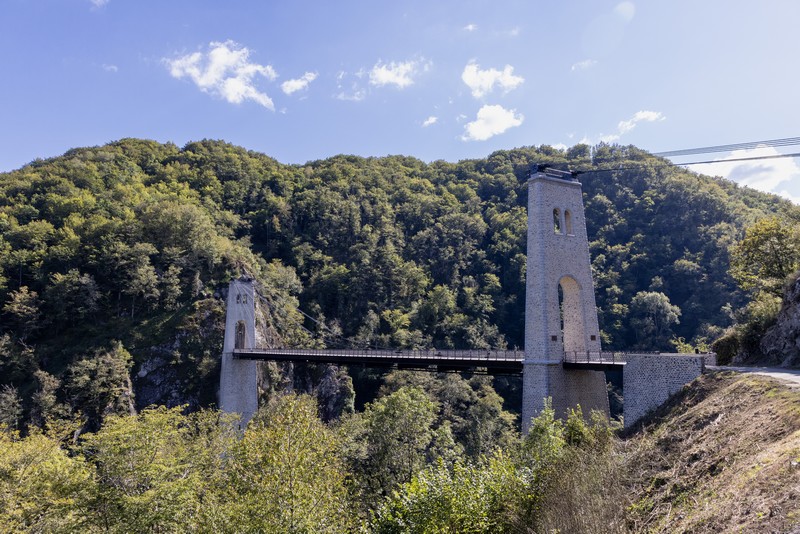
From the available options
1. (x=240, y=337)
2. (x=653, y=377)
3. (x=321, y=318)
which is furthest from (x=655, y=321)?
(x=240, y=337)

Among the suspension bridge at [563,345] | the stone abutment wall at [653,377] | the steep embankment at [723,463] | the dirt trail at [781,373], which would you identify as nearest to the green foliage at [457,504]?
the steep embankment at [723,463]

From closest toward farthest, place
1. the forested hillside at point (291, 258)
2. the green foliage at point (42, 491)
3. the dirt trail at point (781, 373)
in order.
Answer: the dirt trail at point (781, 373), the green foliage at point (42, 491), the forested hillside at point (291, 258)

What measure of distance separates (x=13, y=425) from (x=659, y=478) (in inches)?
1308

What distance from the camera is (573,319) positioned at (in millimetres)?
18906

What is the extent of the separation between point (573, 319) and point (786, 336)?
6.72m

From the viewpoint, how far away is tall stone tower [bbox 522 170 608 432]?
55.1 ft

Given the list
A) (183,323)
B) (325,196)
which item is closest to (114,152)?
(325,196)

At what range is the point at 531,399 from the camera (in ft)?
55.2

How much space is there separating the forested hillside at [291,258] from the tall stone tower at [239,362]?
189 cm

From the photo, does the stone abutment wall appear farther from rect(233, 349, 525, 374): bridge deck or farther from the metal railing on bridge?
rect(233, 349, 525, 374): bridge deck

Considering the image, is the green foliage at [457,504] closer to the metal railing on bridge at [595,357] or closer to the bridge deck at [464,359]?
the metal railing on bridge at [595,357]

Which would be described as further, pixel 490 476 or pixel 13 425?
pixel 13 425

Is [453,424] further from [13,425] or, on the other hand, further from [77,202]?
[77,202]

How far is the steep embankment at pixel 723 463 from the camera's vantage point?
5.89 m
